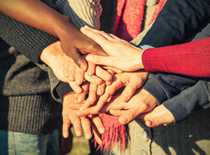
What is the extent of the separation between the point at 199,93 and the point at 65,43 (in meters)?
0.38

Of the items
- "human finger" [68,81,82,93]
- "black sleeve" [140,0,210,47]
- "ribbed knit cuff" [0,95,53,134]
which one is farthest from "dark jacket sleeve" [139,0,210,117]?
"ribbed knit cuff" [0,95,53,134]

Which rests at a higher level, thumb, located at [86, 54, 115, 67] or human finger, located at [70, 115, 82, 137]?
thumb, located at [86, 54, 115, 67]

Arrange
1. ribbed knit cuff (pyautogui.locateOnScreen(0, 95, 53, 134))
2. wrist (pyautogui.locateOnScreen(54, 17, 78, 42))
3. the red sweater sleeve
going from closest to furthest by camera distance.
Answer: the red sweater sleeve → wrist (pyautogui.locateOnScreen(54, 17, 78, 42)) → ribbed knit cuff (pyautogui.locateOnScreen(0, 95, 53, 134))

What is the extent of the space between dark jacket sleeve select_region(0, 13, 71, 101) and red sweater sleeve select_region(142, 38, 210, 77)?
0.97ft

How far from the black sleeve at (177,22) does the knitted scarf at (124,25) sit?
0.04 meters

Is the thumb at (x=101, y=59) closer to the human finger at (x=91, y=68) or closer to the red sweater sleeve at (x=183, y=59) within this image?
the human finger at (x=91, y=68)

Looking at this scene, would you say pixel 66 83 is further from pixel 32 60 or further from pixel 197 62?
pixel 197 62

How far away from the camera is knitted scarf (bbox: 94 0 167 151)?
144cm

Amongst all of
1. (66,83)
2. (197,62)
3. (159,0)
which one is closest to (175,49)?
(197,62)

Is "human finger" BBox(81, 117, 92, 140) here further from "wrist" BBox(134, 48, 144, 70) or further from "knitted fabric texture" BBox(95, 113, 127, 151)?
"wrist" BBox(134, 48, 144, 70)

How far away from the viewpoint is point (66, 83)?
1.42m

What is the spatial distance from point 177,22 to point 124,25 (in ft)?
0.52

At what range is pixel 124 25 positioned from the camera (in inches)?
57.5

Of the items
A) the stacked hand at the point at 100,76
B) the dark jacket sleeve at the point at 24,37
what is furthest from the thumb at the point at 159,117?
the dark jacket sleeve at the point at 24,37
